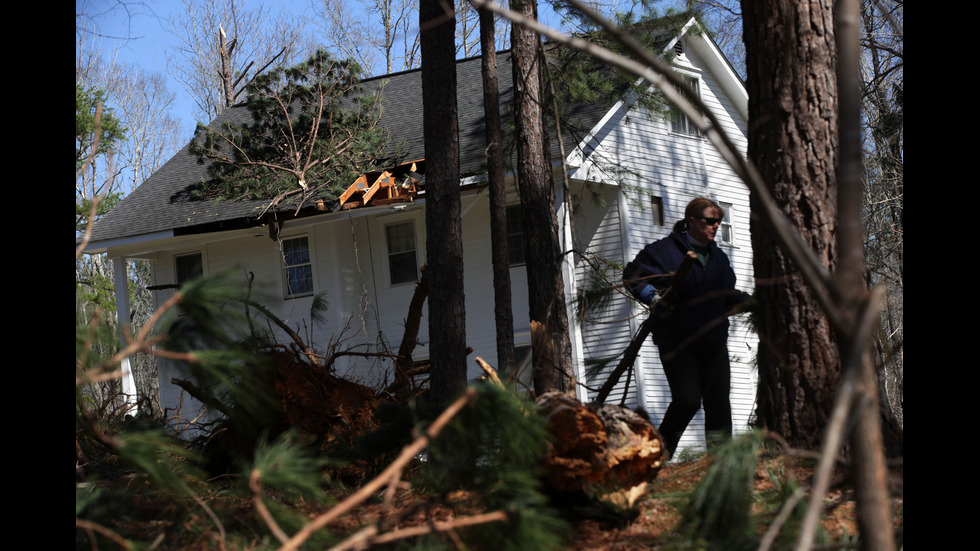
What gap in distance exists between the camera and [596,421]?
2891 mm

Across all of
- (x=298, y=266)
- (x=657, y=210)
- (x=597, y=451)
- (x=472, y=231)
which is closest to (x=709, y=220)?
(x=597, y=451)

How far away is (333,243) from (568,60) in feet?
24.6

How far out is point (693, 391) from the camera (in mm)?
4762

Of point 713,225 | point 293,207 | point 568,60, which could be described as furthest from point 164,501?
point 293,207

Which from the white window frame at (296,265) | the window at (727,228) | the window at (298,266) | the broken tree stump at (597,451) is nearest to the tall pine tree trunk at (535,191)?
the broken tree stump at (597,451)

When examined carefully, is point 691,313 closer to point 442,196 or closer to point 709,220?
point 709,220

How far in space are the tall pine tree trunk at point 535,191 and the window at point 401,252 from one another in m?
7.92

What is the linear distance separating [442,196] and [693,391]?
2069mm

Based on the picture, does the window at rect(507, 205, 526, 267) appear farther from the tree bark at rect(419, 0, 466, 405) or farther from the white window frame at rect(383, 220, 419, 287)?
the tree bark at rect(419, 0, 466, 405)

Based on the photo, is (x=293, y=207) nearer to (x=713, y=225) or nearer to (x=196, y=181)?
(x=196, y=181)

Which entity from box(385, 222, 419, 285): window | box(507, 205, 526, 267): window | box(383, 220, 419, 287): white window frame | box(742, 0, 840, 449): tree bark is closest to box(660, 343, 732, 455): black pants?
box(742, 0, 840, 449): tree bark

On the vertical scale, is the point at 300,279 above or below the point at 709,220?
below

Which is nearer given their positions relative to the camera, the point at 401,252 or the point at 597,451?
the point at 597,451

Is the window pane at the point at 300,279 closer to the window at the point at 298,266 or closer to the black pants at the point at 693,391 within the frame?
the window at the point at 298,266
